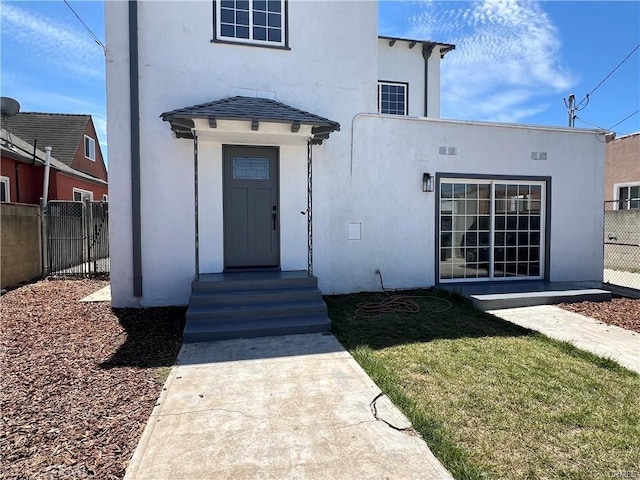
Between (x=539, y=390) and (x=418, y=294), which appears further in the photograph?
(x=418, y=294)

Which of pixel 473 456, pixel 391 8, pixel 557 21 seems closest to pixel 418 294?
pixel 473 456

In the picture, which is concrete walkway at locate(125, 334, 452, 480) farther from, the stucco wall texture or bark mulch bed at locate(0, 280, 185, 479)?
the stucco wall texture

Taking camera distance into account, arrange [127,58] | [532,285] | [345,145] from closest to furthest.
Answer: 1. [127,58]
2. [345,145]
3. [532,285]

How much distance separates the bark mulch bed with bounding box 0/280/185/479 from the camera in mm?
2459

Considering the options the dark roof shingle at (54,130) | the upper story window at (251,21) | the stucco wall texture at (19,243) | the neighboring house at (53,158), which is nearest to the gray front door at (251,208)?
the upper story window at (251,21)

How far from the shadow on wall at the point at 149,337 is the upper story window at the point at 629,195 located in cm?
1604

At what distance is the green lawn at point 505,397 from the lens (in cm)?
242

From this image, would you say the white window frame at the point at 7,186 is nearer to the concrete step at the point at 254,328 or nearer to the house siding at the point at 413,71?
the concrete step at the point at 254,328

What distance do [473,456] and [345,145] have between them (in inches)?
229

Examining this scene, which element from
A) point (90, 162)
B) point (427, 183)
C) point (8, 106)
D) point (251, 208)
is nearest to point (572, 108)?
point (427, 183)

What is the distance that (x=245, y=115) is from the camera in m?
5.59

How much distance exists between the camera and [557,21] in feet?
29.6

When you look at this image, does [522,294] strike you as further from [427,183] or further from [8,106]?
[8,106]

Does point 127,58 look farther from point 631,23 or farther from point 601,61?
point 601,61
